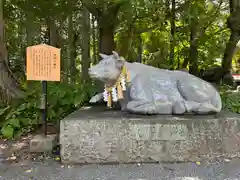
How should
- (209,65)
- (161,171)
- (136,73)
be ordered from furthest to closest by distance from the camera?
(209,65)
(136,73)
(161,171)

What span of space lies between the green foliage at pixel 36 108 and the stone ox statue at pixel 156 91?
4.13 ft

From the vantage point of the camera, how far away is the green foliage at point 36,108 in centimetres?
451

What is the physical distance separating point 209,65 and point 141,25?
9.57 feet

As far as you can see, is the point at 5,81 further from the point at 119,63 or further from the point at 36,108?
the point at 119,63

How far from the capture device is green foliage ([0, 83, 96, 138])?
177 inches

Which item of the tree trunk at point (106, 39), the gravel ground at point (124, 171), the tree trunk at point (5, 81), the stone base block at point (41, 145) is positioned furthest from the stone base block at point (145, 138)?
the tree trunk at point (106, 39)

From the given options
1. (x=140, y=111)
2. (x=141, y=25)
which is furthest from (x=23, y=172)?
(x=141, y=25)

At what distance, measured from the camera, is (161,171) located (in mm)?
3068

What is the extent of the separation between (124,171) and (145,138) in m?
0.44

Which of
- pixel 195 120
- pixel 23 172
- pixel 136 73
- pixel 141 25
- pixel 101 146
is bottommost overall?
pixel 23 172

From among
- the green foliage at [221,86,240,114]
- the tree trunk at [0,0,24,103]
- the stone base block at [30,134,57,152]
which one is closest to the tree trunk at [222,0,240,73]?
the green foliage at [221,86,240,114]

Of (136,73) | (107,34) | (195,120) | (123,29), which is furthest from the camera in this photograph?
(123,29)

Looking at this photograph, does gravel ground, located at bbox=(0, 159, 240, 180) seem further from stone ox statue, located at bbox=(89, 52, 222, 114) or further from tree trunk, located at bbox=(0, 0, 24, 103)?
tree trunk, located at bbox=(0, 0, 24, 103)

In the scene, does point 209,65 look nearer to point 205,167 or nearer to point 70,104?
point 70,104
